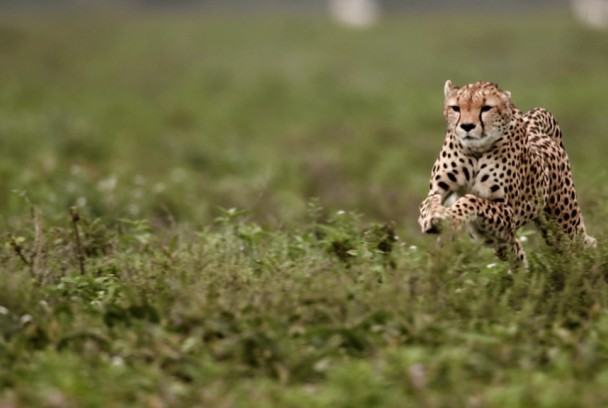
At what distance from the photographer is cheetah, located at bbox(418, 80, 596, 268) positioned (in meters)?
5.24

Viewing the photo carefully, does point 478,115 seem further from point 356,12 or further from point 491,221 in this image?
point 356,12

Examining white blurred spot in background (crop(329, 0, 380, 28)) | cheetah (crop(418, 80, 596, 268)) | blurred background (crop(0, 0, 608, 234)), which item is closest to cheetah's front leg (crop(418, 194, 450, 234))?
cheetah (crop(418, 80, 596, 268))

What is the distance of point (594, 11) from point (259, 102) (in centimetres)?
1580

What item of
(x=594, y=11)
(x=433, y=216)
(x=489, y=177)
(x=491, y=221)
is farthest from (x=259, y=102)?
(x=594, y=11)

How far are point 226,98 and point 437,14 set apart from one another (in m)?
16.5

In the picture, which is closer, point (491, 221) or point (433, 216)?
point (433, 216)

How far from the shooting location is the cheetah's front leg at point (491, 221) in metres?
5.07

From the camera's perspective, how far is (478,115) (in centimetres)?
528

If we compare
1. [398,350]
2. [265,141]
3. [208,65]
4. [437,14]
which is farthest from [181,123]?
[437,14]

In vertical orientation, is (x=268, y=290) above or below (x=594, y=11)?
below

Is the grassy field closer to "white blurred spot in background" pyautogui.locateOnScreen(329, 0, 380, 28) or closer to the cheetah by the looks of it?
the cheetah

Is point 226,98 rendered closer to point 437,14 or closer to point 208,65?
point 208,65

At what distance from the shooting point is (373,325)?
15.0 ft

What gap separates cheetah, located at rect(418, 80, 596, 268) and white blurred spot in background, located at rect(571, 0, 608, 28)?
20.6m
